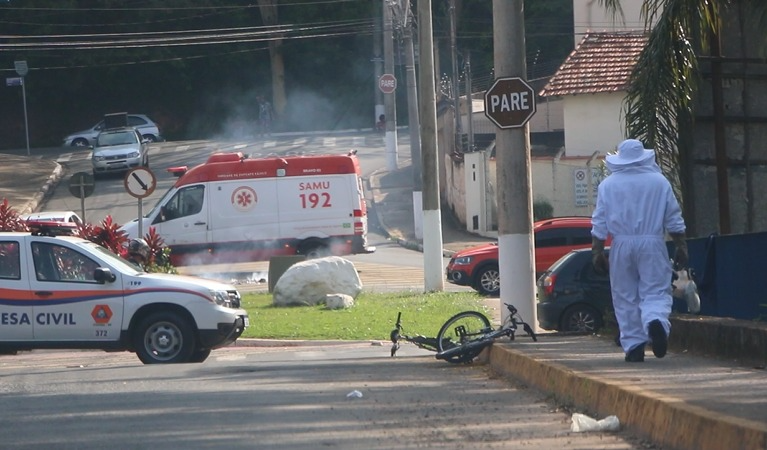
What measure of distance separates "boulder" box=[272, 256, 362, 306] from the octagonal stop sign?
899 cm

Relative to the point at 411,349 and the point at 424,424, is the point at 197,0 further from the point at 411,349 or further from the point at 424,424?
the point at 424,424

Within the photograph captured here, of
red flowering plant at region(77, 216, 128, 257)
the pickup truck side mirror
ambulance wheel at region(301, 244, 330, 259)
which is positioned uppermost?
red flowering plant at region(77, 216, 128, 257)

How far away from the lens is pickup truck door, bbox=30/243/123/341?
12.6 meters

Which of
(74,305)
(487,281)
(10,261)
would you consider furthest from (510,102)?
(487,281)

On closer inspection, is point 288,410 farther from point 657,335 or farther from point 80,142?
point 80,142

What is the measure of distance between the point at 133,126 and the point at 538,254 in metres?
33.5

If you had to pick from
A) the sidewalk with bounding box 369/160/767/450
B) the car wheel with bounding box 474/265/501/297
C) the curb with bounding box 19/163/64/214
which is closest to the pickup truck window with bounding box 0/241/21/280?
the sidewalk with bounding box 369/160/767/450

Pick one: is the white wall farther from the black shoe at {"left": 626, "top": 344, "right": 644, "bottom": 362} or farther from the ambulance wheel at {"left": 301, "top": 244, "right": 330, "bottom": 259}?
the black shoe at {"left": 626, "top": 344, "right": 644, "bottom": 362}

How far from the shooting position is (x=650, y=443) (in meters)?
6.26

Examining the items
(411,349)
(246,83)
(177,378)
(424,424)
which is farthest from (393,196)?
(424,424)

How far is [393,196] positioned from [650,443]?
34.7 meters

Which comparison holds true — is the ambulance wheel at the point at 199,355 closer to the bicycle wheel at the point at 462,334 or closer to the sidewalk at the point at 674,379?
the bicycle wheel at the point at 462,334

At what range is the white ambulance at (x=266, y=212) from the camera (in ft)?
85.5

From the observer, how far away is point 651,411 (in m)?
6.36
